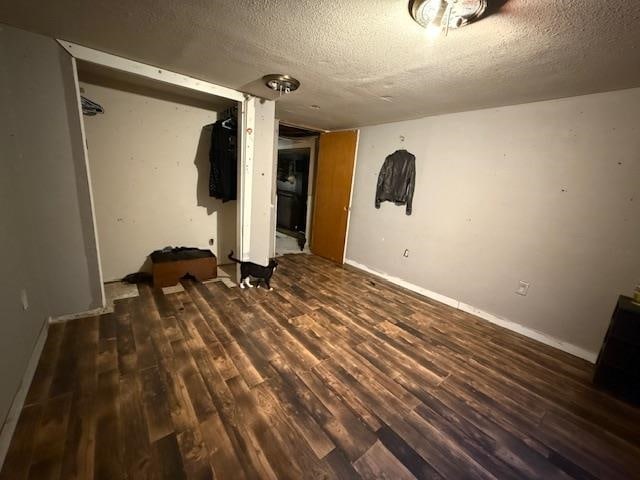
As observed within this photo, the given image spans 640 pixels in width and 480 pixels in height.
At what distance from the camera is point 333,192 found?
411 cm

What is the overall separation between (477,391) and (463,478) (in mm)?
659

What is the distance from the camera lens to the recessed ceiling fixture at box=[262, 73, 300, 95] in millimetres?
2051

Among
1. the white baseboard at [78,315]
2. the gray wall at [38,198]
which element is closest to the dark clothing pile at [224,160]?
the gray wall at [38,198]

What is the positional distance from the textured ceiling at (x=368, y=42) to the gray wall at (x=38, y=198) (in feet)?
0.84

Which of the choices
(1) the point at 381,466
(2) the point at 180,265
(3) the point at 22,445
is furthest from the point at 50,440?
(2) the point at 180,265

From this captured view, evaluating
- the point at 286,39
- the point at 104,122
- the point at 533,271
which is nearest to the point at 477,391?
the point at 533,271

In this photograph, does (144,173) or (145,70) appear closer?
(145,70)

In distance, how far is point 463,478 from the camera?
1150 millimetres

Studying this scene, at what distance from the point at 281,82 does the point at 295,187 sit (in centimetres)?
357

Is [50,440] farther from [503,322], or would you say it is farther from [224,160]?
[503,322]

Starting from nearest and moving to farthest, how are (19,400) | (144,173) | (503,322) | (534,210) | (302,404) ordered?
(19,400) → (302,404) → (534,210) → (503,322) → (144,173)

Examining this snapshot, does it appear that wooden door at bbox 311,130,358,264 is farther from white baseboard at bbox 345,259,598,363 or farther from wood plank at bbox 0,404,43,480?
wood plank at bbox 0,404,43,480

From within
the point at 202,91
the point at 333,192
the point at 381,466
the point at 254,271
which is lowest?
the point at 381,466

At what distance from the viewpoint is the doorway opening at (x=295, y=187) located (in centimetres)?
466
